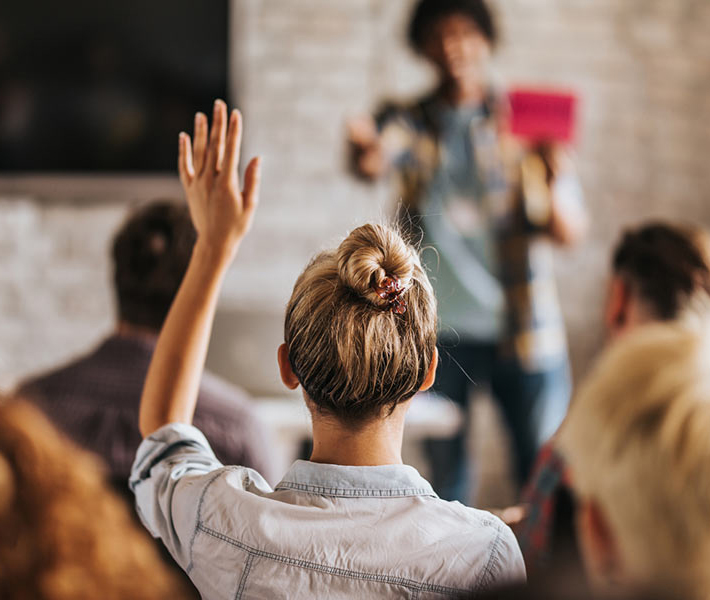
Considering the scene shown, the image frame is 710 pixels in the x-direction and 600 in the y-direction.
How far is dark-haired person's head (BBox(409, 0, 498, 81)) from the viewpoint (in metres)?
2.23

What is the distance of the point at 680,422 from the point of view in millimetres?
533

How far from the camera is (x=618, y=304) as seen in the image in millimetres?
1575

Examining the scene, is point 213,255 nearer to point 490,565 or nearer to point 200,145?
point 200,145

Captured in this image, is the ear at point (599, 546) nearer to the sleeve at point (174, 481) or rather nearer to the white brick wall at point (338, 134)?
the sleeve at point (174, 481)

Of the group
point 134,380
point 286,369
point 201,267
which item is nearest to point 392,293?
point 286,369

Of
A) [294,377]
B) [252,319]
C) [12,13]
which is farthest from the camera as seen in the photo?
[12,13]

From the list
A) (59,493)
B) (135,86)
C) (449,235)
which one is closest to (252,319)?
(449,235)

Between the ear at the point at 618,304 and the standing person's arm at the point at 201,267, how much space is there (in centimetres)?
84

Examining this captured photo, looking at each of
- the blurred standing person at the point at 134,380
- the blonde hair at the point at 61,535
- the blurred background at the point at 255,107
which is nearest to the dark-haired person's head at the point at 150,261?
the blurred standing person at the point at 134,380

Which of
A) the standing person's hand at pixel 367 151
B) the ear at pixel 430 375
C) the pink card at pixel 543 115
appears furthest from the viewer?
the standing person's hand at pixel 367 151

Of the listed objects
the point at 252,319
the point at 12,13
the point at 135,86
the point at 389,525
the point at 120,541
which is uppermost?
the point at 12,13

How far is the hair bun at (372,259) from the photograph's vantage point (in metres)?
0.85

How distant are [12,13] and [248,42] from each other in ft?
3.08

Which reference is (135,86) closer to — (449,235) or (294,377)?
(449,235)
